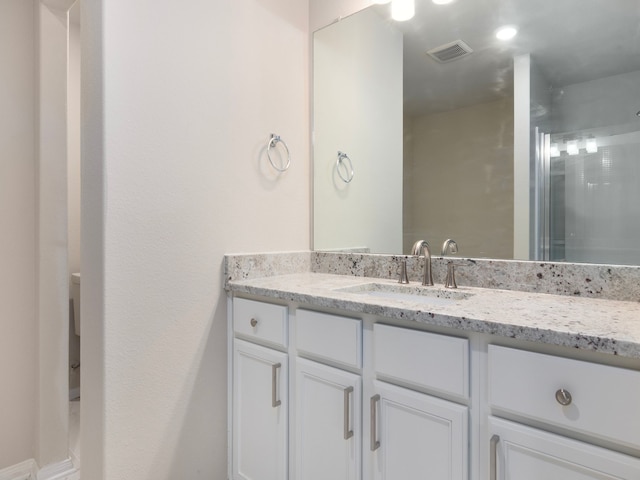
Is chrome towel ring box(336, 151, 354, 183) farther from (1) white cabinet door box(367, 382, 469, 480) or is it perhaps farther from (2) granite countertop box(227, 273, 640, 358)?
(1) white cabinet door box(367, 382, 469, 480)

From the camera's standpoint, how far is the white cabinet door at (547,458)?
0.69 metres

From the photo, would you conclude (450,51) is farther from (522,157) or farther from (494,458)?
(494,458)

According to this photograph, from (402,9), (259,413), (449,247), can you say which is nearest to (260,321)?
(259,413)

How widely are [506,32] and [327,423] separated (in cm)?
147

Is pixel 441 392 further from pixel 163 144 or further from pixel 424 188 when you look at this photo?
pixel 163 144

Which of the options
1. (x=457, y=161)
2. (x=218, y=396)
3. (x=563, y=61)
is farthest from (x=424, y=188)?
(x=218, y=396)

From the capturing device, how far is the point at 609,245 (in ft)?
3.74

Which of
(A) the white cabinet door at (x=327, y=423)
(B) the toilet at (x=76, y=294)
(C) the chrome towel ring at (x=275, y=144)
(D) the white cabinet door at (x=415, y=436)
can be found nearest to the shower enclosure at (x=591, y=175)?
(D) the white cabinet door at (x=415, y=436)

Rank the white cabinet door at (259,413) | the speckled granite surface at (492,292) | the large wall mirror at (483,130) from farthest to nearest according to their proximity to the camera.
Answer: the white cabinet door at (259,413)
the large wall mirror at (483,130)
the speckled granite surface at (492,292)

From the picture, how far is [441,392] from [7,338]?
1867 mm

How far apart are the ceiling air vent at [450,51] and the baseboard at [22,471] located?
2.52 m

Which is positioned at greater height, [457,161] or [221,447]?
[457,161]

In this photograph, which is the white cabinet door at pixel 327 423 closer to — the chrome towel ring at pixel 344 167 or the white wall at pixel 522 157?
the white wall at pixel 522 157

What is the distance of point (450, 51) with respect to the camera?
150 centimetres
